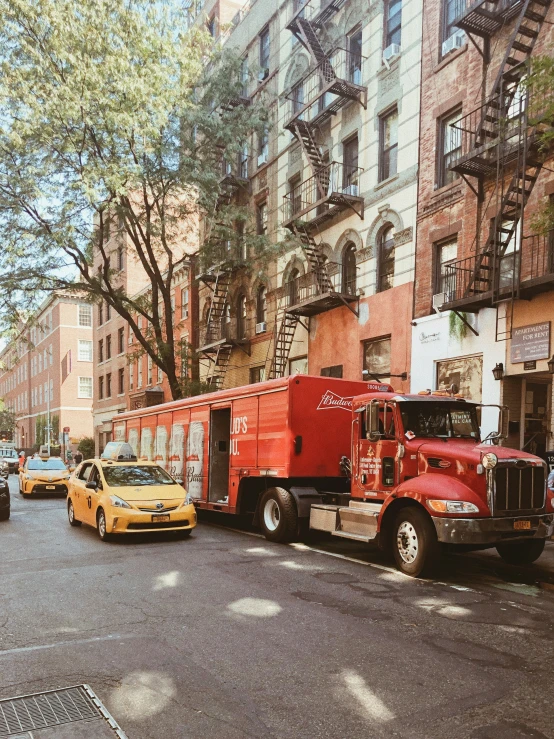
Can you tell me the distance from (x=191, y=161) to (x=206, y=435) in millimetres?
11737

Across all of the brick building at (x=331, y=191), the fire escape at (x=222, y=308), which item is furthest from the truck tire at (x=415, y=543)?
the fire escape at (x=222, y=308)

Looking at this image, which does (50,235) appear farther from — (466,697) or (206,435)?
(466,697)

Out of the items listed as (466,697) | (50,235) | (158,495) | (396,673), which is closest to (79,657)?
(396,673)

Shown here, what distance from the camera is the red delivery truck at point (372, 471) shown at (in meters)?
8.31

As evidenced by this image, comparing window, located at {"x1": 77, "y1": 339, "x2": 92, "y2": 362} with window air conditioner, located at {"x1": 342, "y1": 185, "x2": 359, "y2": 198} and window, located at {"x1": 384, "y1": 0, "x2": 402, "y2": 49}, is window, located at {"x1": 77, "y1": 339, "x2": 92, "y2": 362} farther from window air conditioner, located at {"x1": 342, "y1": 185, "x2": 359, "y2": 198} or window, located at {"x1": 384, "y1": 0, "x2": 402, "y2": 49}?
window, located at {"x1": 384, "y1": 0, "x2": 402, "y2": 49}

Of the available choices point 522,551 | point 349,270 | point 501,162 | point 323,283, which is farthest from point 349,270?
point 522,551

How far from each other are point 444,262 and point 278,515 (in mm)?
9086

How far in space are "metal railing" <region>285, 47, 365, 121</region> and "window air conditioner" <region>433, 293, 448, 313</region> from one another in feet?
26.1

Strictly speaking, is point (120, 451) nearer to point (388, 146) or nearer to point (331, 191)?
point (331, 191)

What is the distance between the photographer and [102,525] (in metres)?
11.7

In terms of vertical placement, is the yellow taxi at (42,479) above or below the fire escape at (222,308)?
below

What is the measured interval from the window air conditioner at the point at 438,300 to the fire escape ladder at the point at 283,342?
21.8 feet

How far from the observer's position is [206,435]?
1502 cm

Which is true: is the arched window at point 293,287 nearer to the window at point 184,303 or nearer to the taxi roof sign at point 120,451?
the taxi roof sign at point 120,451
